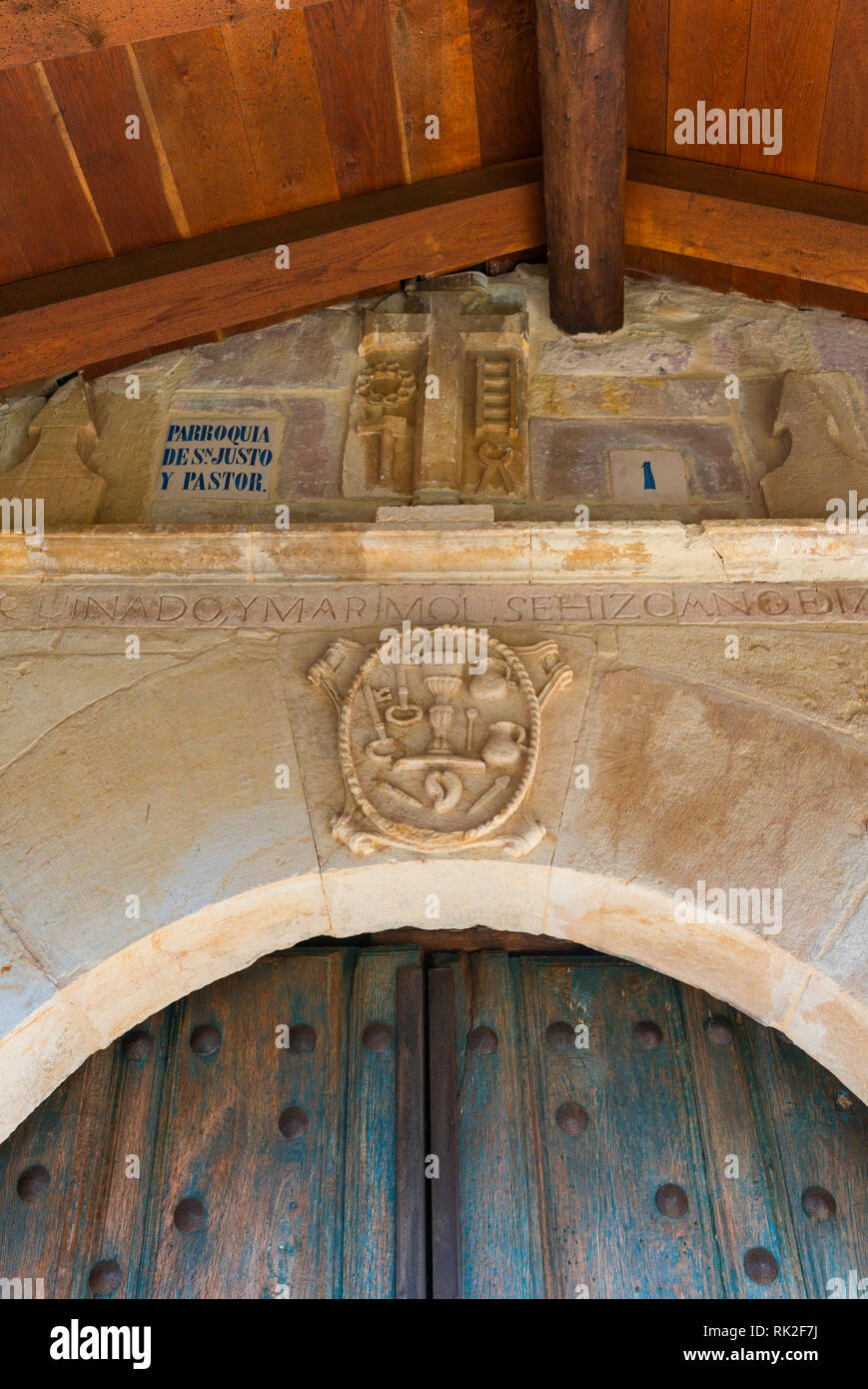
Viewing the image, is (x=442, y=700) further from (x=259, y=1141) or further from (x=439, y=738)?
(x=259, y=1141)

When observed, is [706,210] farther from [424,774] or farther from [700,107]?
[424,774]

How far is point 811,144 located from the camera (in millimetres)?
2809

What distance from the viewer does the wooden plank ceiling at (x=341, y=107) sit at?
2.64 meters

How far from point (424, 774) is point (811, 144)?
6.39 ft

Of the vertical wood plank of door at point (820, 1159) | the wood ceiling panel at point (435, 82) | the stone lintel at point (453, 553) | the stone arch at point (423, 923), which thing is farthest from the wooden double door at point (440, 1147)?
the wood ceiling panel at point (435, 82)

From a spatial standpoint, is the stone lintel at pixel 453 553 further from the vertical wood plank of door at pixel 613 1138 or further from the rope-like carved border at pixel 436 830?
the vertical wood plank of door at pixel 613 1138

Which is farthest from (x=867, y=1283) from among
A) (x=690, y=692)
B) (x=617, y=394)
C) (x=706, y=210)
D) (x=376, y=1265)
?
(x=706, y=210)

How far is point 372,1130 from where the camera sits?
2.37m

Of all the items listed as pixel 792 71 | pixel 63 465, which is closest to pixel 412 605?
pixel 63 465

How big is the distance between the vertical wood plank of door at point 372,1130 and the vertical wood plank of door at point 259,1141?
3 cm

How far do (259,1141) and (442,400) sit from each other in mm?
1832

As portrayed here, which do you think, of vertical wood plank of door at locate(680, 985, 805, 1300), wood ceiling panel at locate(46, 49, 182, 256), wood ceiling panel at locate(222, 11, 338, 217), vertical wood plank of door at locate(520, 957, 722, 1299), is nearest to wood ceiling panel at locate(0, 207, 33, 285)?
wood ceiling panel at locate(46, 49, 182, 256)

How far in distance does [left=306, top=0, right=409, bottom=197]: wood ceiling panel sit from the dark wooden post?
1.44 ft

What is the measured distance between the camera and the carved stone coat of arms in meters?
2.18
